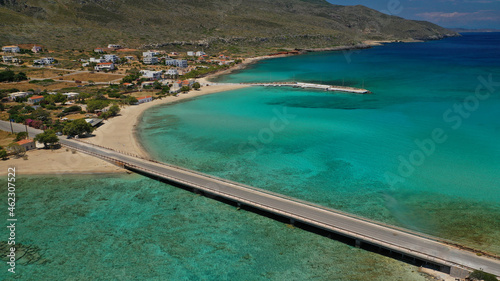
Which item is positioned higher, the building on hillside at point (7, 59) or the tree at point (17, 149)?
the building on hillside at point (7, 59)

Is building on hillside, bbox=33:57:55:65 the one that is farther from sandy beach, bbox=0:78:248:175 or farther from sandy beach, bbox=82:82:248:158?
sandy beach, bbox=0:78:248:175

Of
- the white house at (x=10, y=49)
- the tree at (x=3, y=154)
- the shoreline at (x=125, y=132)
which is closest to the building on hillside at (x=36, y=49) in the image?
the white house at (x=10, y=49)

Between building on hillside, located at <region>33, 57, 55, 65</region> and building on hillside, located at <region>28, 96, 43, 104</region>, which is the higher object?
building on hillside, located at <region>33, 57, 55, 65</region>

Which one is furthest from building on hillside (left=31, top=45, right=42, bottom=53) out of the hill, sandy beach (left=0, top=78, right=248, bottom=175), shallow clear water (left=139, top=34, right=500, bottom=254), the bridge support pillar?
the bridge support pillar

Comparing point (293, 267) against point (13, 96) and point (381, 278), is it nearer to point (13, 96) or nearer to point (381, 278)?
point (381, 278)

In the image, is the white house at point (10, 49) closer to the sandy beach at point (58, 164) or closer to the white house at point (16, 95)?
the white house at point (16, 95)

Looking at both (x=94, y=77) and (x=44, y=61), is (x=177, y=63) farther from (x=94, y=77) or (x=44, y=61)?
(x=44, y=61)
